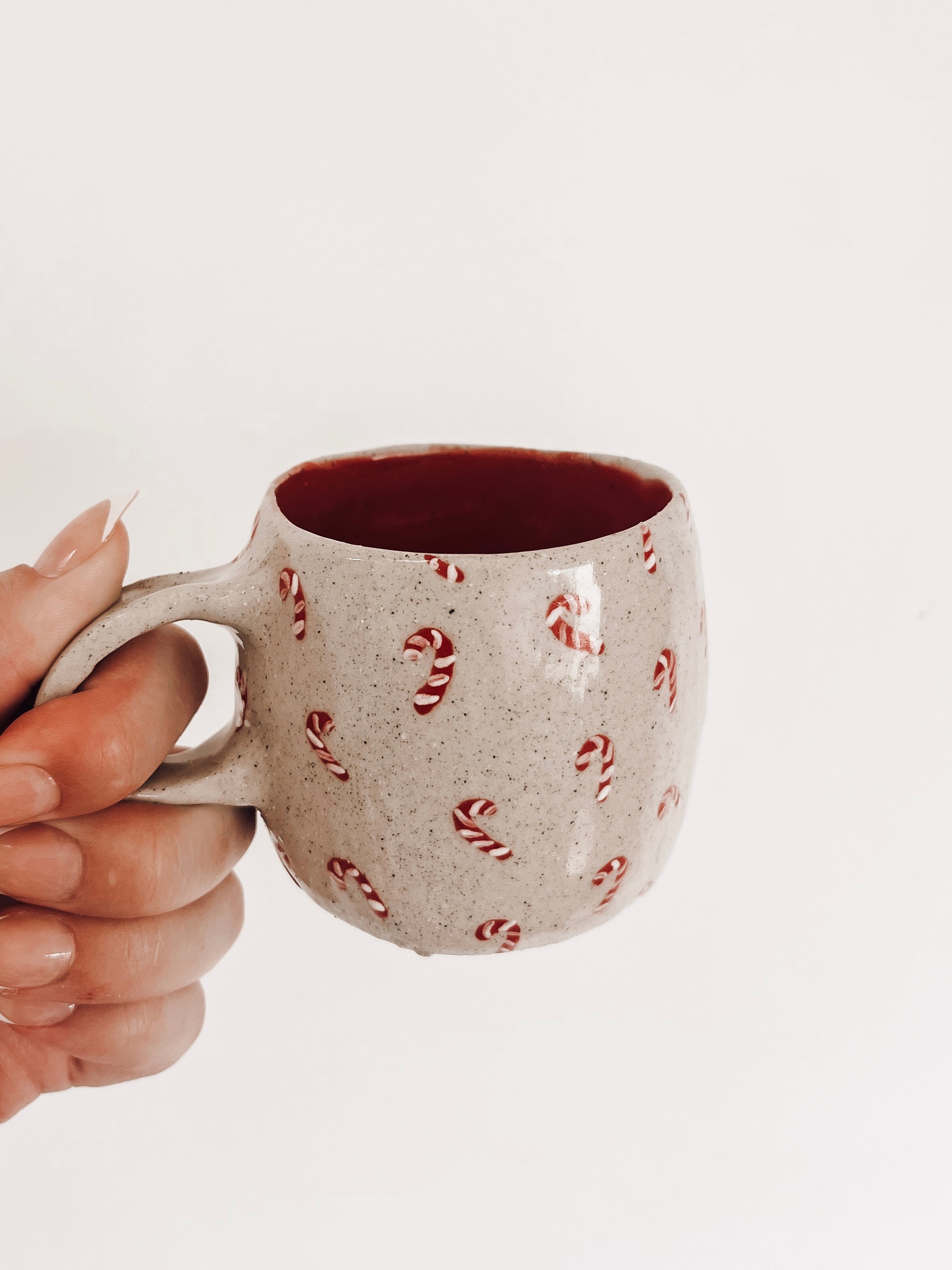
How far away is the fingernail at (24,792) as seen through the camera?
585 millimetres

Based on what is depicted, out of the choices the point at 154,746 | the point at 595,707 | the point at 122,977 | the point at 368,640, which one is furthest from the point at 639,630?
the point at 122,977

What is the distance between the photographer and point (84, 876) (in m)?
0.66

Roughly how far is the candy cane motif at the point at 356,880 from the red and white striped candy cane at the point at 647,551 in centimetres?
24

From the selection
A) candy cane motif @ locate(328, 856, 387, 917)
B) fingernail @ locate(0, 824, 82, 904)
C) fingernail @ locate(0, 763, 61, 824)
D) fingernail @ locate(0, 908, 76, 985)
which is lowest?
fingernail @ locate(0, 908, 76, 985)

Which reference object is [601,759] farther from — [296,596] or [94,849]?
[94,849]

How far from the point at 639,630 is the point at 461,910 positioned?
0.63ft

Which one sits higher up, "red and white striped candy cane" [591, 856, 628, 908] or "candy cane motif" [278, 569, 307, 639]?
"candy cane motif" [278, 569, 307, 639]

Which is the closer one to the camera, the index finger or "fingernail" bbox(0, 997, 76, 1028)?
the index finger

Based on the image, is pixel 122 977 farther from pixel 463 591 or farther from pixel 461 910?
pixel 463 591

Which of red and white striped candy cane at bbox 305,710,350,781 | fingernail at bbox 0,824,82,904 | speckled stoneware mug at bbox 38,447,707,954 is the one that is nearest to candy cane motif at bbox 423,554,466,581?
speckled stoneware mug at bbox 38,447,707,954

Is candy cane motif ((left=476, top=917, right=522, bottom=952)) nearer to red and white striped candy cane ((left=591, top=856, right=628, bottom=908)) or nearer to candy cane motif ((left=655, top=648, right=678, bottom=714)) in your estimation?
red and white striped candy cane ((left=591, top=856, right=628, bottom=908))

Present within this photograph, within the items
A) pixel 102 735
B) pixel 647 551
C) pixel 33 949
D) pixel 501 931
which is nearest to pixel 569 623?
pixel 647 551

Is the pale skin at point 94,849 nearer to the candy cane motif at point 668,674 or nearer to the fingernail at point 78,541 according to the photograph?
the fingernail at point 78,541

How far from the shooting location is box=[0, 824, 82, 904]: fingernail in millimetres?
640
